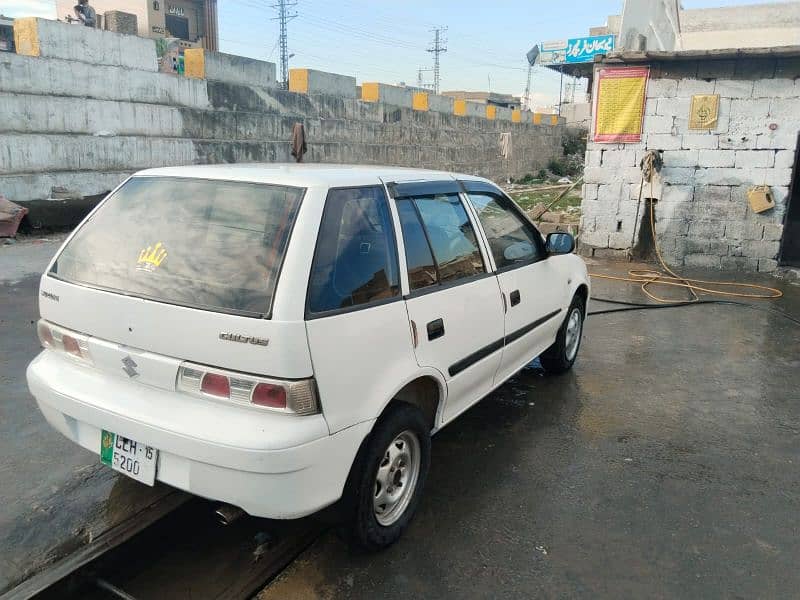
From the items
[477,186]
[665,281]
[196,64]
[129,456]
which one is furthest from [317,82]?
[129,456]

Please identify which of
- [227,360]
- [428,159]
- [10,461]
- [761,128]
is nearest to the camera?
[227,360]

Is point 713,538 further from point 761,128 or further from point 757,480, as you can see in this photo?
point 761,128

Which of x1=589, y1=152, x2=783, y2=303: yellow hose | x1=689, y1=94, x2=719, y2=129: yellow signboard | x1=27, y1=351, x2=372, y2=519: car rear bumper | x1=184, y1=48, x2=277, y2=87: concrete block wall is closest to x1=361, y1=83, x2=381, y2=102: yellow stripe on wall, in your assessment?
x1=184, y1=48, x2=277, y2=87: concrete block wall

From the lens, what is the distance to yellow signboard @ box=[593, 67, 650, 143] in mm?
9656

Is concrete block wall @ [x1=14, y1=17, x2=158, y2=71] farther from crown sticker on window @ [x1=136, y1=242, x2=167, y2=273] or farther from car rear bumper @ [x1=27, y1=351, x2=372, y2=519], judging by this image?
car rear bumper @ [x1=27, y1=351, x2=372, y2=519]

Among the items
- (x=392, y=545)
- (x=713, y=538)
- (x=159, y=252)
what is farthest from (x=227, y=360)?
(x=713, y=538)

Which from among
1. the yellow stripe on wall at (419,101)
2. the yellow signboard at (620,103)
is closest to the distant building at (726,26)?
the yellow signboard at (620,103)

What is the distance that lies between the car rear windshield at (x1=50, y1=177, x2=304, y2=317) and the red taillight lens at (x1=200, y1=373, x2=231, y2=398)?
266 millimetres

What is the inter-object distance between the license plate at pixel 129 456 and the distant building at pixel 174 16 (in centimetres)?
3644

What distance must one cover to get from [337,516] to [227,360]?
0.84 metres

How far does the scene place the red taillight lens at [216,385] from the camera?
7.88 ft

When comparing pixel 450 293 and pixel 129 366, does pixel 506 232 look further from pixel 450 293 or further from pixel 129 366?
pixel 129 366

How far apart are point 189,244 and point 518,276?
2.16 meters

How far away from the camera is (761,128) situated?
9.12 m
